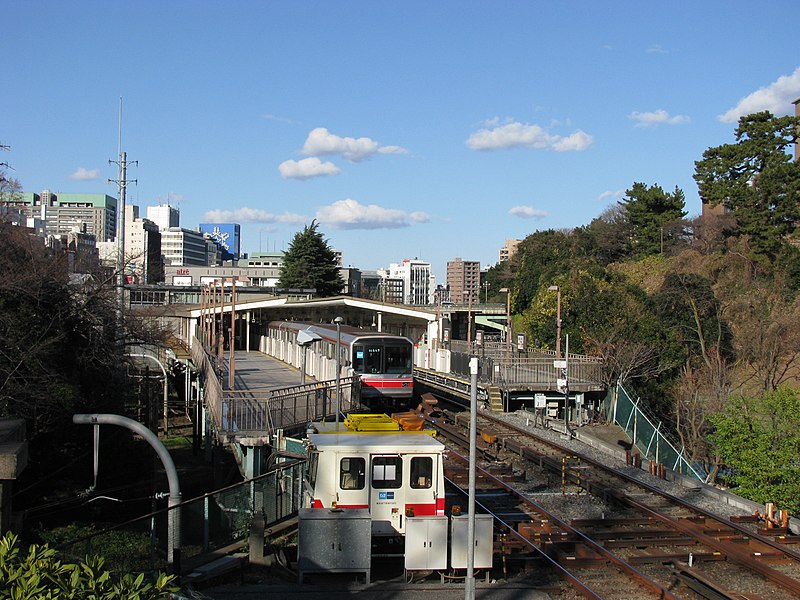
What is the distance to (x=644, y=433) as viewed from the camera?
2705 cm

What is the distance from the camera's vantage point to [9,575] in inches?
227

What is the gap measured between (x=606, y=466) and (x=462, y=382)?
13.5m

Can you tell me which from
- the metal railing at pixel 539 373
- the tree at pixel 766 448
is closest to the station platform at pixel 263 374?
the metal railing at pixel 539 373

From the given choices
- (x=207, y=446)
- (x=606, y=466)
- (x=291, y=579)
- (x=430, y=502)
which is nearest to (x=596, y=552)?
(x=430, y=502)

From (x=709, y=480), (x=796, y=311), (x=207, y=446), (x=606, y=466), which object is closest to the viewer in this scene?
(x=606, y=466)

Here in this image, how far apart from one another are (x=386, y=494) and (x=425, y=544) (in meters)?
1.25

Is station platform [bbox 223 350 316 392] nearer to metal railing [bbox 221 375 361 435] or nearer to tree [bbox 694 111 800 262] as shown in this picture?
metal railing [bbox 221 375 361 435]

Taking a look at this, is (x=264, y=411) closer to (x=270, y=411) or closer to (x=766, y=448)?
(x=270, y=411)

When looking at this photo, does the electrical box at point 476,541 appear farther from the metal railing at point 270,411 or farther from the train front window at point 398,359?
the train front window at point 398,359

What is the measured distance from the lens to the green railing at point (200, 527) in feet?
33.6

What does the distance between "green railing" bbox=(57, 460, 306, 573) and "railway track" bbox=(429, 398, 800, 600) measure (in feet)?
12.7

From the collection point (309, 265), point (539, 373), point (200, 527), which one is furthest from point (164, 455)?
point (309, 265)

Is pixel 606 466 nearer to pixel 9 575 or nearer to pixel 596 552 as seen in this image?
pixel 596 552

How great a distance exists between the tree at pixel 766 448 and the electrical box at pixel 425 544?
467 inches
